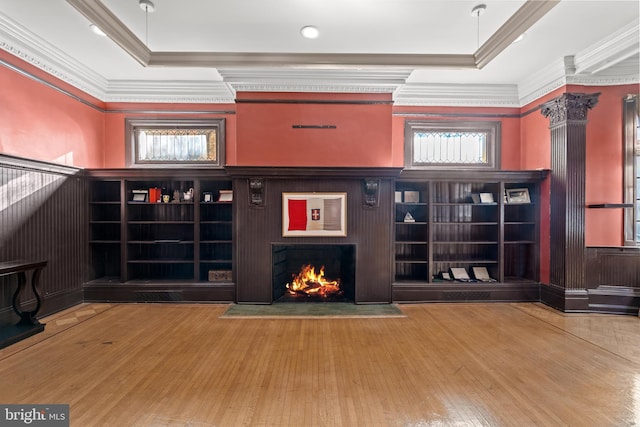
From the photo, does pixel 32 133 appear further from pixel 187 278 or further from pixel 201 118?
pixel 187 278

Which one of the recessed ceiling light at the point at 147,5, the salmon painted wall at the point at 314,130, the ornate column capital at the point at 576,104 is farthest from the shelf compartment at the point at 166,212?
the ornate column capital at the point at 576,104

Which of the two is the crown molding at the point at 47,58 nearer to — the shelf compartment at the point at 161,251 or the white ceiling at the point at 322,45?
the white ceiling at the point at 322,45

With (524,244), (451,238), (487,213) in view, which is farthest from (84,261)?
(524,244)

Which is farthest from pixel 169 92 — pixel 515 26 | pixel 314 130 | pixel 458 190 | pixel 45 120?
pixel 458 190

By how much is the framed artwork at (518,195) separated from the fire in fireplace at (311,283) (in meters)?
3.22

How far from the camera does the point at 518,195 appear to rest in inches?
213

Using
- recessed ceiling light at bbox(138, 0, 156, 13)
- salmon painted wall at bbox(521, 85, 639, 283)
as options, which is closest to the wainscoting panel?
salmon painted wall at bbox(521, 85, 639, 283)

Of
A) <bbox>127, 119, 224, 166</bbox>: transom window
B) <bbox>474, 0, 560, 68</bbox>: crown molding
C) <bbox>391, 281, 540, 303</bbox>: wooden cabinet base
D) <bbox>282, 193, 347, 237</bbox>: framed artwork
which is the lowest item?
<bbox>391, 281, 540, 303</bbox>: wooden cabinet base

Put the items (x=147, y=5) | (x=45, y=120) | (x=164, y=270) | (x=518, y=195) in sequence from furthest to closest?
(x=164, y=270)
(x=518, y=195)
(x=45, y=120)
(x=147, y=5)

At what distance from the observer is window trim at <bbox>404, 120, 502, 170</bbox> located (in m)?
5.80

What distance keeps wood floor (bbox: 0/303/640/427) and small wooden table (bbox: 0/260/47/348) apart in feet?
0.51

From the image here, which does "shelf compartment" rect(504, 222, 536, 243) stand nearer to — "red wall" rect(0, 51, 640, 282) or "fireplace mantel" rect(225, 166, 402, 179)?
"red wall" rect(0, 51, 640, 282)

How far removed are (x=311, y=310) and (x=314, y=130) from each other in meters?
2.75

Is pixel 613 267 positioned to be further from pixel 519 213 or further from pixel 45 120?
pixel 45 120
